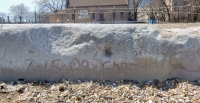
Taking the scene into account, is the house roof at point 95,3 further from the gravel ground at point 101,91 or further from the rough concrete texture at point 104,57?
the gravel ground at point 101,91

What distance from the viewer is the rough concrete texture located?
17.9 ft

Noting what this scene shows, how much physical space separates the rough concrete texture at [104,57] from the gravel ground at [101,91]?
21 centimetres

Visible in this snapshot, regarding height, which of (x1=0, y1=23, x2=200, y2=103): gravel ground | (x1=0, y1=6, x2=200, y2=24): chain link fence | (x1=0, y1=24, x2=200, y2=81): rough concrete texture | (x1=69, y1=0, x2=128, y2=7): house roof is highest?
(x1=69, y1=0, x2=128, y2=7): house roof

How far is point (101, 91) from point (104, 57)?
931 millimetres

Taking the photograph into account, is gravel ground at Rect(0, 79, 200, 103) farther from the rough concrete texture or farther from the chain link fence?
the chain link fence

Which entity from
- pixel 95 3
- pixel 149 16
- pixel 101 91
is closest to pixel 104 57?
pixel 101 91

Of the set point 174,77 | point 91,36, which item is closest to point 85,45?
point 91,36

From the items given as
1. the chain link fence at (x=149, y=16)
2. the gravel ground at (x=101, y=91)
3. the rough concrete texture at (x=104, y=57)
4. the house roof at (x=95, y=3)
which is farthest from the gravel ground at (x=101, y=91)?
the house roof at (x=95, y=3)

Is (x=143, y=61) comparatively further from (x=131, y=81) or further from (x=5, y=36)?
(x=5, y=36)

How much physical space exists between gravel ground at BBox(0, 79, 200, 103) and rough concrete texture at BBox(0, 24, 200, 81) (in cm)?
21

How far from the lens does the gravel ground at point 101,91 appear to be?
452cm

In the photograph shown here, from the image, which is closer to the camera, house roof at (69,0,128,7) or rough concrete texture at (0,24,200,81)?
rough concrete texture at (0,24,200,81)

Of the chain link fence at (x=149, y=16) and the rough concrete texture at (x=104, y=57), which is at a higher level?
the chain link fence at (x=149, y=16)

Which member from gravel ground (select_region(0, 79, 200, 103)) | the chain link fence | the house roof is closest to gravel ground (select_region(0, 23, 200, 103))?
gravel ground (select_region(0, 79, 200, 103))
